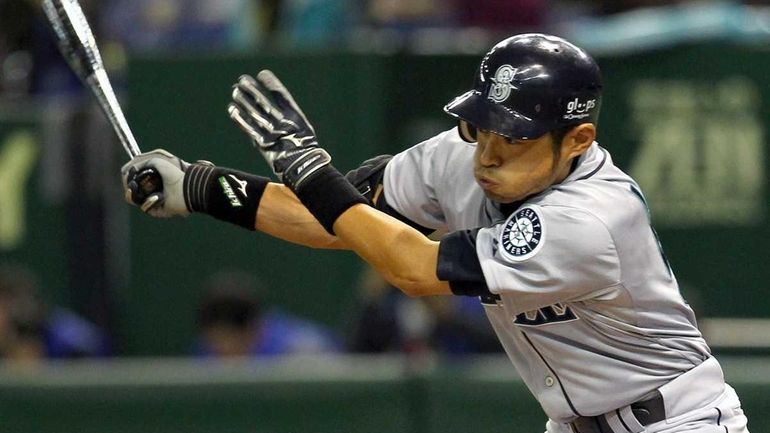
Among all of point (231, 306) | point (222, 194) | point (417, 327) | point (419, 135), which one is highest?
point (222, 194)

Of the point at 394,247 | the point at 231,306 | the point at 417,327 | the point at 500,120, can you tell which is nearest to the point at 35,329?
the point at 231,306

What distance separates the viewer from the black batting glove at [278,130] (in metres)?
4.21

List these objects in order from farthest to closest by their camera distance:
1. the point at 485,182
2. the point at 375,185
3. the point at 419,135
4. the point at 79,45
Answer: the point at 419,135 → the point at 79,45 → the point at 375,185 → the point at 485,182

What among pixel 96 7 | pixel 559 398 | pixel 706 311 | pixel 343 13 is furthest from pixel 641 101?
pixel 559 398

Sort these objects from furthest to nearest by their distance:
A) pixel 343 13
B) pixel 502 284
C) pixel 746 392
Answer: pixel 343 13, pixel 746 392, pixel 502 284

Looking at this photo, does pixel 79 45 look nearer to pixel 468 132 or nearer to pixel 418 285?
pixel 468 132

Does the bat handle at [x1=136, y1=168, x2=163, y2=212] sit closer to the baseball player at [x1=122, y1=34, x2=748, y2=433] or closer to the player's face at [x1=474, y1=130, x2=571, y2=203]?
the baseball player at [x1=122, y1=34, x2=748, y2=433]

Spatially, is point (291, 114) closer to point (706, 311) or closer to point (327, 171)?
point (327, 171)

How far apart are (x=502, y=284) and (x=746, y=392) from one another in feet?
8.84

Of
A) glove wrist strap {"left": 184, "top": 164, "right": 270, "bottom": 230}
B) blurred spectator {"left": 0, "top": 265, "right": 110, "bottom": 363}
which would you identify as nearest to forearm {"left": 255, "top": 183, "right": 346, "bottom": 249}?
→ glove wrist strap {"left": 184, "top": 164, "right": 270, "bottom": 230}

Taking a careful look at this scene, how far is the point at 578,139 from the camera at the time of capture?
13.8 ft

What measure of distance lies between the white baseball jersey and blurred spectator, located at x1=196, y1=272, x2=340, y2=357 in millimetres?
3080

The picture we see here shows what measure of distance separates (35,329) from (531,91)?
413 centimetres

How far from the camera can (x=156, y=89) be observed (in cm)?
831
